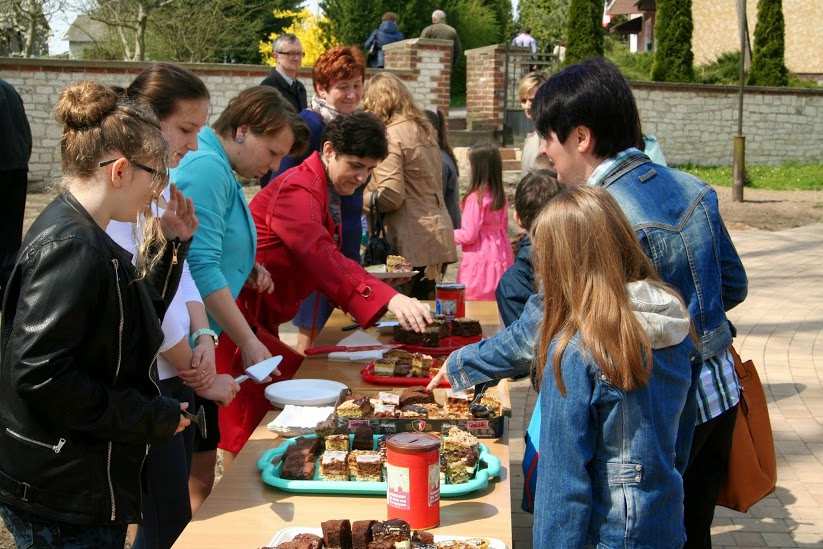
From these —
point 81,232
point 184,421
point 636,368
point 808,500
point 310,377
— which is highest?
point 81,232

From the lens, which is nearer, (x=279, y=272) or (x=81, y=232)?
(x=81, y=232)

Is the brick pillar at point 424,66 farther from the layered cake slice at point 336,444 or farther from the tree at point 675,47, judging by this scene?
the layered cake slice at point 336,444

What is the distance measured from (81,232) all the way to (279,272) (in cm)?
167

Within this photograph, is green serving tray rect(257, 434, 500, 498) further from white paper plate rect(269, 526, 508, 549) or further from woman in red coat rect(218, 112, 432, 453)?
woman in red coat rect(218, 112, 432, 453)

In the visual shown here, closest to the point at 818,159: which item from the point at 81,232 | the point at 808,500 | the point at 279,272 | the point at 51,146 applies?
the point at 51,146

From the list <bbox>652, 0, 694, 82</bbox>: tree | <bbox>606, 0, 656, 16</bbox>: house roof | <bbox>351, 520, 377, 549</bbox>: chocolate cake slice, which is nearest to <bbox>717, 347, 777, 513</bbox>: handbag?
<bbox>351, 520, 377, 549</bbox>: chocolate cake slice

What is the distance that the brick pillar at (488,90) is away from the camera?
18.3 m

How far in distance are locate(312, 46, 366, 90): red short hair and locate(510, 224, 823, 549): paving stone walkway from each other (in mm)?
2256

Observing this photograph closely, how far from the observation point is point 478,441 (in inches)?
103

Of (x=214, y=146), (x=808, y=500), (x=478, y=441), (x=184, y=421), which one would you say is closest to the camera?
(x=184, y=421)

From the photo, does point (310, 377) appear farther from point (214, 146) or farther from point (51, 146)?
point (51, 146)

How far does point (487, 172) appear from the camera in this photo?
20.3 ft

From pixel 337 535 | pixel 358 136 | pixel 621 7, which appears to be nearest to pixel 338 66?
pixel 358 136

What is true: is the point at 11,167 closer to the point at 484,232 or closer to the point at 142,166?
the point at 484,232
